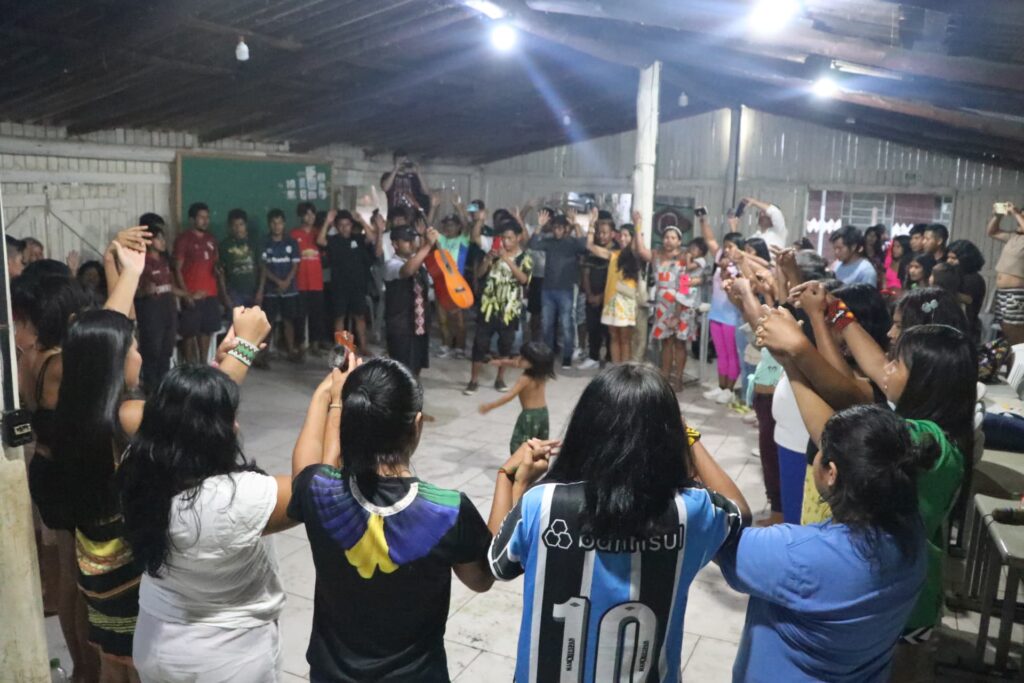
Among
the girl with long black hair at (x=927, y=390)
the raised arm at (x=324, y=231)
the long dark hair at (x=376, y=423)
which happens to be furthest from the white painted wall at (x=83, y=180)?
the girl with long black hair at (x=927, y=390)

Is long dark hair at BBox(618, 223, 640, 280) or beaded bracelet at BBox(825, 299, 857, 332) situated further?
long dark hair at BBox(618, 223, 640, 280)

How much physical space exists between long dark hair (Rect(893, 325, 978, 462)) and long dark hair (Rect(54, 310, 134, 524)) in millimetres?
2322

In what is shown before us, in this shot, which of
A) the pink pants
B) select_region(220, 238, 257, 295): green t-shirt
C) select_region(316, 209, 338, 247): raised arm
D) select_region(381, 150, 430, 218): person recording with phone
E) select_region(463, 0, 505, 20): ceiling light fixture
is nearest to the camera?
select_region(463, 0, 505, 20): ceiling light fixture

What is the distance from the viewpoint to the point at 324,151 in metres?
10.7

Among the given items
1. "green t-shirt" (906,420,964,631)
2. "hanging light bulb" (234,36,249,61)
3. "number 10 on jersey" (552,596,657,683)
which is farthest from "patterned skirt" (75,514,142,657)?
"hanging light bulb" (234,36,249,61)

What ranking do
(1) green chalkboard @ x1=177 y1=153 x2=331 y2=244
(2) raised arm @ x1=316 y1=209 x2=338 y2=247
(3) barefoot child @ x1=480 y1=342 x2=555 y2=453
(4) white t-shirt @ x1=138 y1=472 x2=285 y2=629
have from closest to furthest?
(4) white t-shirt @ x1=138 y1=472 x2=285 y2=629, (3) barefoot child @ x1=480 y1=342 x2=555 y2=453, (1) green chalkboard @ x1=177 y1=153 x2=331 y2=244, (2) raised arm @ x1=316 y1=209 x2=338 y2=247

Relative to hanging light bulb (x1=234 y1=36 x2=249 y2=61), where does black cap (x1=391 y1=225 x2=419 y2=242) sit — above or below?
below

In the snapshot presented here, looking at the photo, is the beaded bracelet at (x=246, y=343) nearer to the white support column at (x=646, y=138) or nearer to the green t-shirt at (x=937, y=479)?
the green t-shirt at (x=937, y=479)

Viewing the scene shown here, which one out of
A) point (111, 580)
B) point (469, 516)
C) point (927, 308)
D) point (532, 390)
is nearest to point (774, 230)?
point (532, 390)

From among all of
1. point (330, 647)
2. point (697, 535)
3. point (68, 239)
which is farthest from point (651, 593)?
point (68, 239)

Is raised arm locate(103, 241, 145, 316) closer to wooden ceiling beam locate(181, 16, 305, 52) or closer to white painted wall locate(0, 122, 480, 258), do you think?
wooden ceiling beam locate(181, 16, 305, 52)

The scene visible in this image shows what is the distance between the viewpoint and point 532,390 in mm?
4562

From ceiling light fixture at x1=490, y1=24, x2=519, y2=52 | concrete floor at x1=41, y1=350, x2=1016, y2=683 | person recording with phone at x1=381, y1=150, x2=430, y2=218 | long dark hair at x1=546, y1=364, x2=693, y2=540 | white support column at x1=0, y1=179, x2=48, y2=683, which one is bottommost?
concrete floor at x1=41, y1=350, x2=1016, y2=683

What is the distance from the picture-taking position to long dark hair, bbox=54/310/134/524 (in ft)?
7.39
